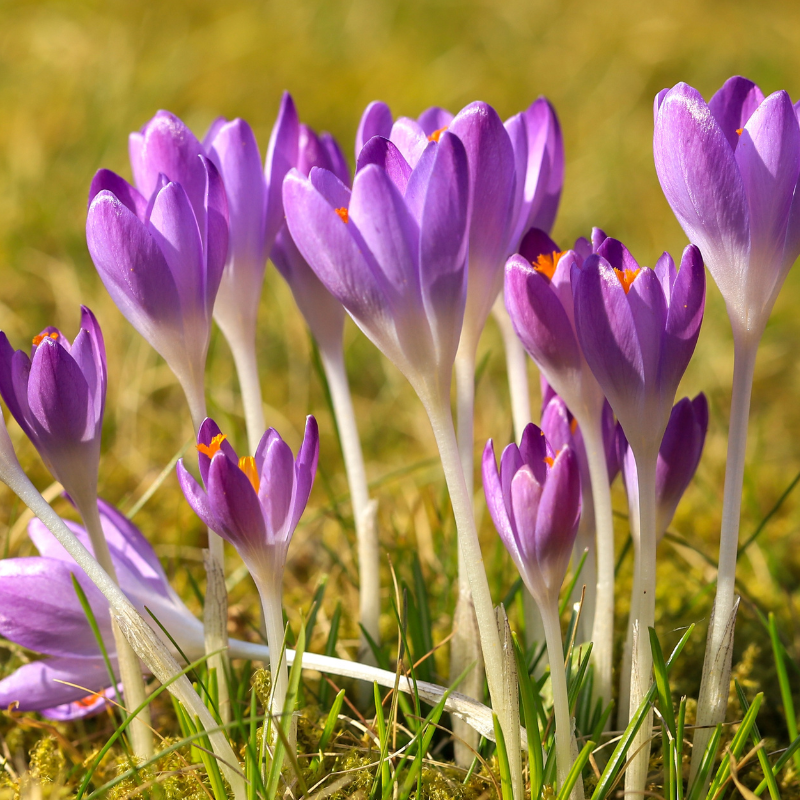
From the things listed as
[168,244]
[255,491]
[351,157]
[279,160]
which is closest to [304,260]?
[279,160]

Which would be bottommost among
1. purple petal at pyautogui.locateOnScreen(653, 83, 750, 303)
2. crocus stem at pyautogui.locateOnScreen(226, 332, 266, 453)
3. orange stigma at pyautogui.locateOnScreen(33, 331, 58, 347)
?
crocus stem at pyautogui.locateOnScreen(226, 332, 266, 453)

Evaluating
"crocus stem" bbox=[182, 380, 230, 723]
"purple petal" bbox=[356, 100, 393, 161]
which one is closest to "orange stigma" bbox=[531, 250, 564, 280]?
"purple petal" bbox=[356, 100, 393, 161]

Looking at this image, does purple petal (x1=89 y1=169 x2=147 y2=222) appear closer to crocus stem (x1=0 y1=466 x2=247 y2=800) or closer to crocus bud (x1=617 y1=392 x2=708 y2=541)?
crocus stem (x1=0 y1=466 x2=247 y2=800)

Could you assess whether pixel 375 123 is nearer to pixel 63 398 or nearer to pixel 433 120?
pixel 433 120

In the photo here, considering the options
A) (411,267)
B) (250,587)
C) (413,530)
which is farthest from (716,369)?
(411,267)

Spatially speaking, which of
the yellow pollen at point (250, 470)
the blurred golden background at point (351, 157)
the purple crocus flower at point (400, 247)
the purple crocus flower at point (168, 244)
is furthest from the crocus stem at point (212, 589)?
the blurred golden background at point (351, 157)

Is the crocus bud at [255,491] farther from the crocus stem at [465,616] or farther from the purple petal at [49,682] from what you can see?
the purple petal at [49,682]
